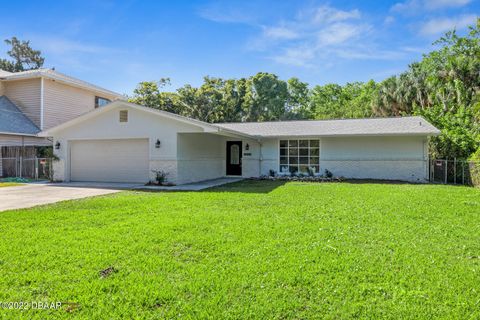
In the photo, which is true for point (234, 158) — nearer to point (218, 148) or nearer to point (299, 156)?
point (218, 148)

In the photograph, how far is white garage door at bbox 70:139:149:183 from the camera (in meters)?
14.8

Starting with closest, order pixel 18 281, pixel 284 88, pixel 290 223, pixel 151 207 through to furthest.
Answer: pixel 18 281 < pixel 290 223 < pixel 151 207 < pixel 284 88

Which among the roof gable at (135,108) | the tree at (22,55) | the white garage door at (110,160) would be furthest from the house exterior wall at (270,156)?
the tree at (22,55)

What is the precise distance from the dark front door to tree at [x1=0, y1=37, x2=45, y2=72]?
35.2 m

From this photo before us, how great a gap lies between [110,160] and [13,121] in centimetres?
860

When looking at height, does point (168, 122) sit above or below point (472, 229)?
above

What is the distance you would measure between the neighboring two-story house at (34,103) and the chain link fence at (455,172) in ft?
71.8

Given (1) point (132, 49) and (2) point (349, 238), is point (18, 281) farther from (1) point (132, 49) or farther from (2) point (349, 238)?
(1) point (132, 49)

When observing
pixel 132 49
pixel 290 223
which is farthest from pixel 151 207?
pixel 132 49

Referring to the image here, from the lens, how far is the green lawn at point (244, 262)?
3.12m

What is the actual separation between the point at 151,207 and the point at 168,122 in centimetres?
618

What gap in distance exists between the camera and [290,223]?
6.38m

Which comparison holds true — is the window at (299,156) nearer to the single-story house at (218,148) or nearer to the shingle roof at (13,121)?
the single-story house at (218,148)

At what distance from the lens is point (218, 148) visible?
1809 centimetres
